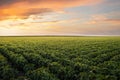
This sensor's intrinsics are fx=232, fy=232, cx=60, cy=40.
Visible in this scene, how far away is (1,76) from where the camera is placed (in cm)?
1503

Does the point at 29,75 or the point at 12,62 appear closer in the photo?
the point at 29,75

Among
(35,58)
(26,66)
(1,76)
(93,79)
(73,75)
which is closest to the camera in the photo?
(93,79)

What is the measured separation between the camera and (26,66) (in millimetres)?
16203

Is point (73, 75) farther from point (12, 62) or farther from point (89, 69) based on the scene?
point (12, 62)

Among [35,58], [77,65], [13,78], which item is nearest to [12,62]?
[35,58]

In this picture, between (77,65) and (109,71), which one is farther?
(77,65)

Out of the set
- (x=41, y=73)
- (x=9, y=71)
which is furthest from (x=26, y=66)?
(x=41, y=73)

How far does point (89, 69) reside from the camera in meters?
14.5

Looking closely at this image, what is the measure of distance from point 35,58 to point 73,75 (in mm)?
5442

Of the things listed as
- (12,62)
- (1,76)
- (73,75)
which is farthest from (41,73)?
(12,62)

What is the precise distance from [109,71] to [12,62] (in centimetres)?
871

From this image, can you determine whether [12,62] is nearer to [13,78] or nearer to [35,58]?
[35,58]

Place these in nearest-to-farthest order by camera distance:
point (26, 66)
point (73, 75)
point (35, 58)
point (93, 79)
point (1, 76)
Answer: point (93, 79) < point (73, 75) < point (1, 76) < point (26, 66) < point (35, 58)

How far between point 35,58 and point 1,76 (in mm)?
3962
